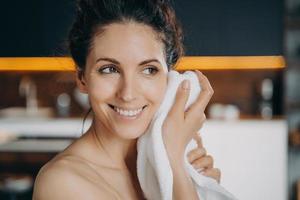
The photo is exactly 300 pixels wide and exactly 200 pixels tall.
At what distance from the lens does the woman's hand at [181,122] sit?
1.05 meters

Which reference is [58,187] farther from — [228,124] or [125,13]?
[228,124]

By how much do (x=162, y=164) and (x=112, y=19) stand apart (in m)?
0.35

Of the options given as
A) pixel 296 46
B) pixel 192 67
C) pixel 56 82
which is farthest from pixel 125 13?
pixel 56 82

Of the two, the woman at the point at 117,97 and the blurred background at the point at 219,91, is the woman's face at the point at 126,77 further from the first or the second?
the blurred background at the point at 219,91

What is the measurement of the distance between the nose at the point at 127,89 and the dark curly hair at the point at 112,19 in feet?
0.41

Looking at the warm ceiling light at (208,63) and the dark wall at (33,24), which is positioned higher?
the dark wall at (33,24)

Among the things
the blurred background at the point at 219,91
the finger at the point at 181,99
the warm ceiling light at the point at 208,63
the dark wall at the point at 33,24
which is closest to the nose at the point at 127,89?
the finger at the point at 181,99

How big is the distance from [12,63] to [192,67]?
4.83 ft

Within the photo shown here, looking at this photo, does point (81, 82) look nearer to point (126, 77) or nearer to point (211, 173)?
point (126, 77)

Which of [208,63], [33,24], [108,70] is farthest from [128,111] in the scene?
[208,63]

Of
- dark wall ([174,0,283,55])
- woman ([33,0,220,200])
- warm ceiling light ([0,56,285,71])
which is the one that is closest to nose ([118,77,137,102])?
woman ([33,0,220,200])

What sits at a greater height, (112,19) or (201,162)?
(112,19)

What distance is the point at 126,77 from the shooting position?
3.35 ft

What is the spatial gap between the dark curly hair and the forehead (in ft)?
0.05
